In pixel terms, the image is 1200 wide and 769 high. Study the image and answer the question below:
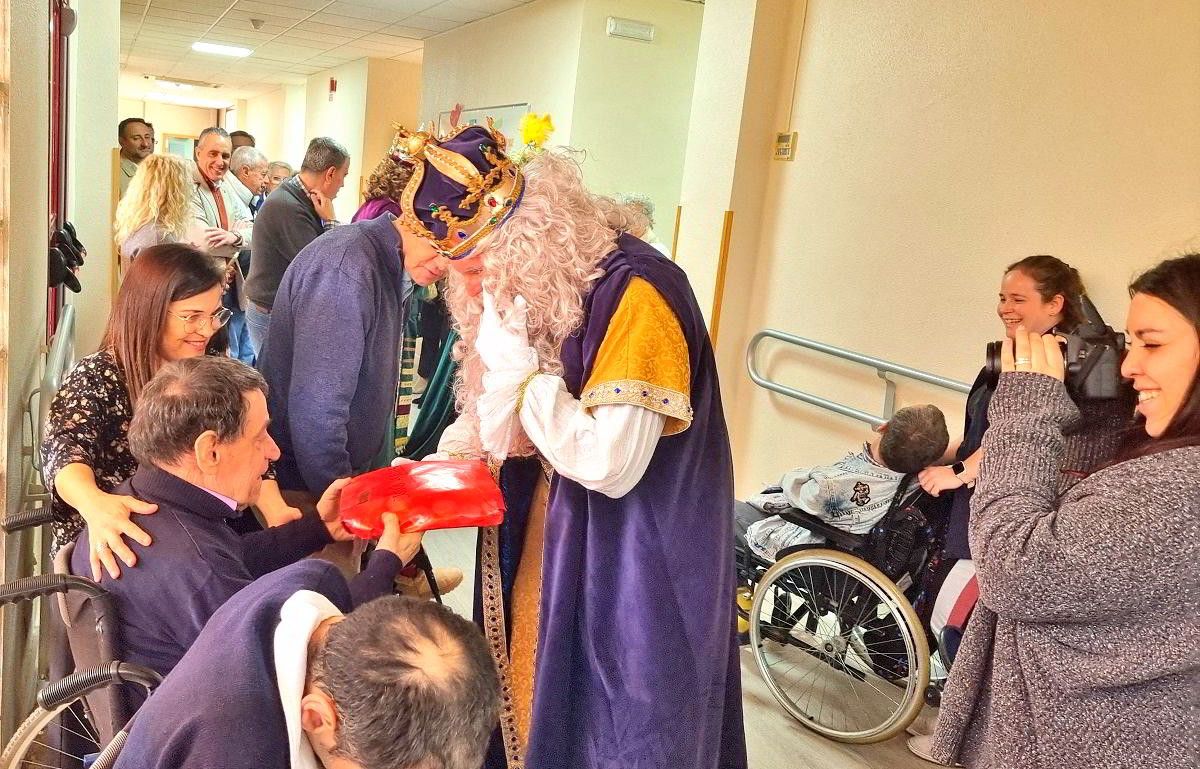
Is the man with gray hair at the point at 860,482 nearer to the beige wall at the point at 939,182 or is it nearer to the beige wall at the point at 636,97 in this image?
the beige wall at the point at 939,182

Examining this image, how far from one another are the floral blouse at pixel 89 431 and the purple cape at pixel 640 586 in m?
0.86

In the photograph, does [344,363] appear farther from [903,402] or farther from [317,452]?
[903,402]

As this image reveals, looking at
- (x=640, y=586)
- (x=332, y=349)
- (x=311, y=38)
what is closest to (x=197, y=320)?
(x=332, y=349)

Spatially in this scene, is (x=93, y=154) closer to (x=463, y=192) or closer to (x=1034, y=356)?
(x=463, y=192)

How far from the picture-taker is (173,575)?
4.33 ft

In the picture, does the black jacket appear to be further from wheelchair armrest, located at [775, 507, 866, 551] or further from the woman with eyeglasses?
wheelchair armrest, located at [775, 507, 866, 551]

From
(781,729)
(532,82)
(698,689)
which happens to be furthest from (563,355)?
(532,82)

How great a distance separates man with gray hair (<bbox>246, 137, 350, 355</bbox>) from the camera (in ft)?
11.6

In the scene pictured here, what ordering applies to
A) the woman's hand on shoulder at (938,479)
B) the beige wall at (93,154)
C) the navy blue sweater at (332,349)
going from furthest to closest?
the beige wall at (93,154) < the woman's hand on shoulder at (938,479) < the navy blue sweater at (332,349)

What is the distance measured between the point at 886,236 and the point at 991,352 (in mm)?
2259

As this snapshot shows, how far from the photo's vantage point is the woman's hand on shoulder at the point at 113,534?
4.32 feet

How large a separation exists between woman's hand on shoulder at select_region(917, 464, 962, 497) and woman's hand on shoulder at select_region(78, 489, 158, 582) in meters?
1.92

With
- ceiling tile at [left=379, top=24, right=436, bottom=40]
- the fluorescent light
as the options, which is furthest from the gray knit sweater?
the fluorescent light

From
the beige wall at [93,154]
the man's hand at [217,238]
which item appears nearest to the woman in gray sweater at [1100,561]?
the man's hand at [217,238]
